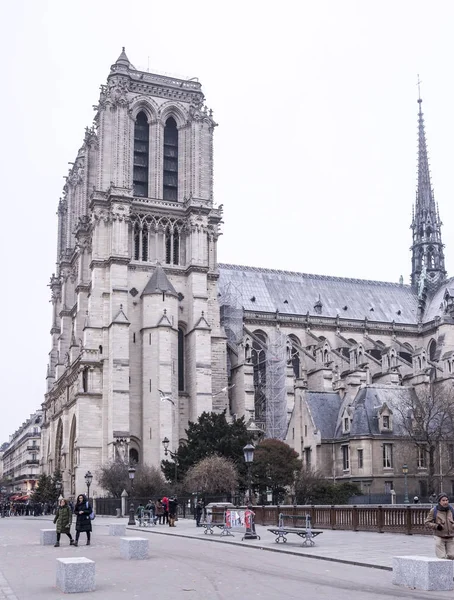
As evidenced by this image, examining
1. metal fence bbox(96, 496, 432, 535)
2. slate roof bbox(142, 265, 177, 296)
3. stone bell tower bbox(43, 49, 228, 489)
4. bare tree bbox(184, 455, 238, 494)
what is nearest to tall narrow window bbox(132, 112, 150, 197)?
stone bell tower bbox(43, 49, 228, 489)

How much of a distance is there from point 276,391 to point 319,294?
58.1ft

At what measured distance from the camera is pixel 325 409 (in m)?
58.4

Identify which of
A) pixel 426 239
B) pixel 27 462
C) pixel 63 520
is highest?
pixel 426 239

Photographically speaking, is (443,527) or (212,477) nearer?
(443,527)

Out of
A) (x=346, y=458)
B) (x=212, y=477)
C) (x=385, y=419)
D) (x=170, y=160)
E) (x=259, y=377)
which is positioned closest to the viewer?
(x=212, y=477)

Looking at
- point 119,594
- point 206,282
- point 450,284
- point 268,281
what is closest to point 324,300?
point 268,281

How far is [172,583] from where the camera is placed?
15.2 metres

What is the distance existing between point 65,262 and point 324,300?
26912mm

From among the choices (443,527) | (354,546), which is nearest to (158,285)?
(354,546)

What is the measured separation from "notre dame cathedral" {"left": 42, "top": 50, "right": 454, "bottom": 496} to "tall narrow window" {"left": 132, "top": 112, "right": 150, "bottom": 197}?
0.38 ft

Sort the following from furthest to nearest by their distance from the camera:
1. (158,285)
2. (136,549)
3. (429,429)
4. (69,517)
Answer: (158,285), (429,429), (69,517), (136,549)

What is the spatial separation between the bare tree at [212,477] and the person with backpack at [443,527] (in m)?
34.6

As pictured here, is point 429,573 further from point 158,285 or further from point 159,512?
point 158,285

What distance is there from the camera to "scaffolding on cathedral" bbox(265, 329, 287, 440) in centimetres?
6812
